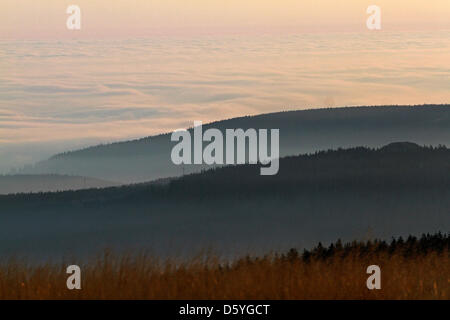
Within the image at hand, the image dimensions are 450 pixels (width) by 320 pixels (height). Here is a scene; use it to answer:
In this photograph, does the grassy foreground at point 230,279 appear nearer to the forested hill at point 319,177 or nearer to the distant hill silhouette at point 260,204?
the distant hill silhouette at point 260,204

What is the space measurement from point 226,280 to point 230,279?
104mm

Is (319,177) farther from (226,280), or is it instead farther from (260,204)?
(226,280)

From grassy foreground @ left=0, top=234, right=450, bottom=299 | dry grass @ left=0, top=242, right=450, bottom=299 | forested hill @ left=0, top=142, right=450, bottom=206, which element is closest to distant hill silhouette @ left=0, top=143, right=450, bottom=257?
forested hill @ left=0, top=142, right=450, bottom=206

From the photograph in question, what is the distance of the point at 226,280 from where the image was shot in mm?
18625

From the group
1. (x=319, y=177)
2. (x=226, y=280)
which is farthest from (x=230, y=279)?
(x=319, y=177)

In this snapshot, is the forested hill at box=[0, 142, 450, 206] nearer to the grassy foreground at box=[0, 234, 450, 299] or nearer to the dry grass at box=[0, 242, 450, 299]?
the grassy foreground at box=[0, 234, 450, 299]

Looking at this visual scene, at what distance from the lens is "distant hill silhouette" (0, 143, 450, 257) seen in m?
107

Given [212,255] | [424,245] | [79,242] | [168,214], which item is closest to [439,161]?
[168,214]

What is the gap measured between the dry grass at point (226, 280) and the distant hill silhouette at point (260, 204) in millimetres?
75240

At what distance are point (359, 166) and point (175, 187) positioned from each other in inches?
1058

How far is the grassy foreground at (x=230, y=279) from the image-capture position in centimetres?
1788

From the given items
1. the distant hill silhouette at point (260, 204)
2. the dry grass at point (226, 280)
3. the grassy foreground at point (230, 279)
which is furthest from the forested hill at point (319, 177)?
the dry grass at point (226, 280)
